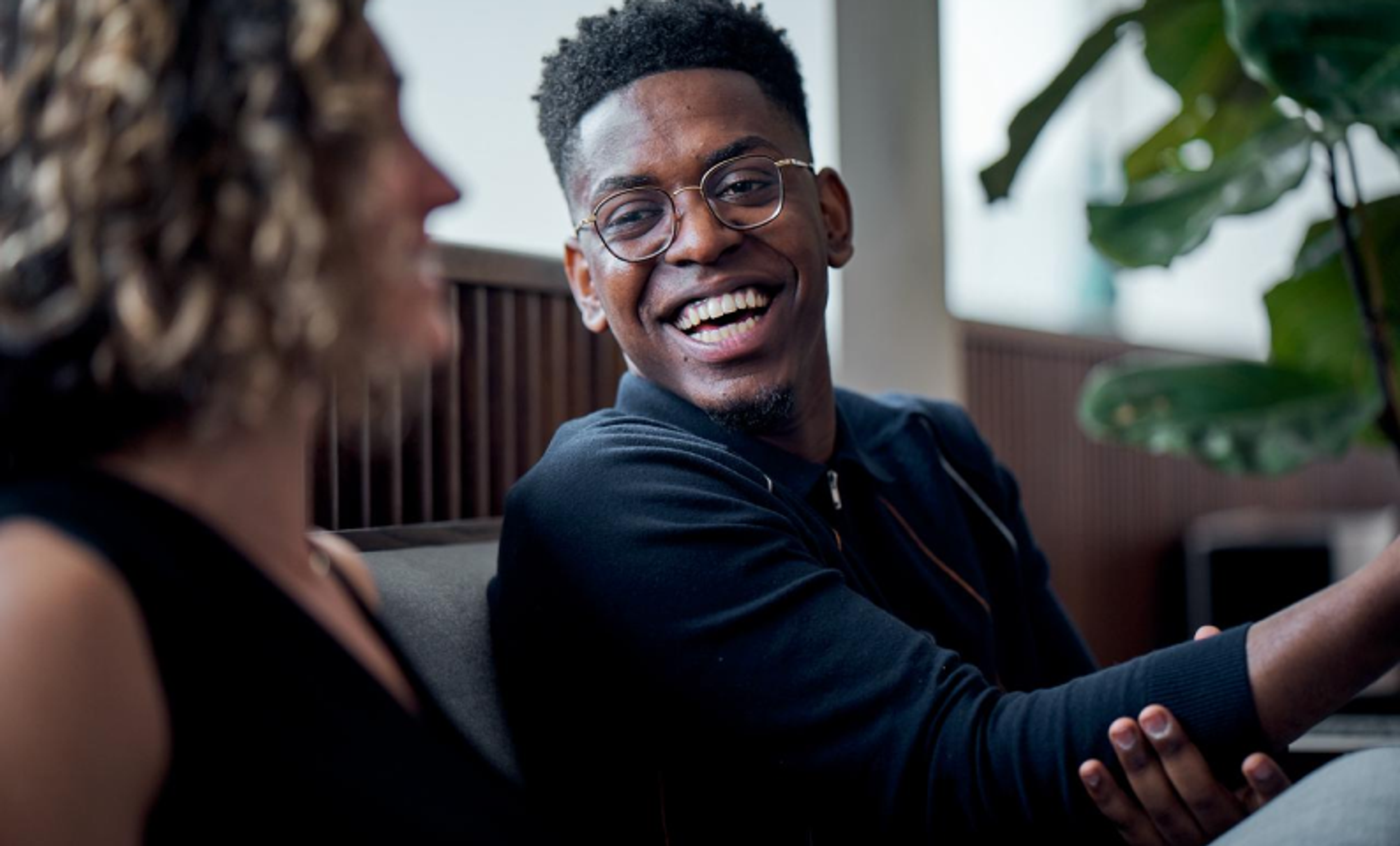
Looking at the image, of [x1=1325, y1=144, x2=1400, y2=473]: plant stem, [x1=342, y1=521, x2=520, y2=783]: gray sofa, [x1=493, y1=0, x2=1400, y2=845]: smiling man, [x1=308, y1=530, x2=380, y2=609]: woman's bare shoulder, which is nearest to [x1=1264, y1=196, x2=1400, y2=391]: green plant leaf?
[x1=1325, y1=144, x2=1400, y2=473]: plant stem

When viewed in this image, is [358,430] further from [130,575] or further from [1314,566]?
[1314,566]

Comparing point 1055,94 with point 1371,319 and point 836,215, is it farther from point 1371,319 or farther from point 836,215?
point 836,215

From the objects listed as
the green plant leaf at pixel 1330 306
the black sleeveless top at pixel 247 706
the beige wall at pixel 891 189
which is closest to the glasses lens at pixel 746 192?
the black sleeveless top at pixel 247 706

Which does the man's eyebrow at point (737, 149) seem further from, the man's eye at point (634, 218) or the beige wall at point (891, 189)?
the beige wall at point (891, 189)

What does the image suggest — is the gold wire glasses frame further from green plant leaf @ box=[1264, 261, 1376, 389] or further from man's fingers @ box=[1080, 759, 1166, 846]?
green plant leaf @ box=[1264, 261, 1376, 389]

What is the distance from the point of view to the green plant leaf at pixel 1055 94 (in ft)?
7.04

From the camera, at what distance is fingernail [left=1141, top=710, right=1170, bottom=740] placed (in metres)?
1.07

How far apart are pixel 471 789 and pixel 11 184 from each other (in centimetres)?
37

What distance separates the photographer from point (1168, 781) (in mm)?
1094

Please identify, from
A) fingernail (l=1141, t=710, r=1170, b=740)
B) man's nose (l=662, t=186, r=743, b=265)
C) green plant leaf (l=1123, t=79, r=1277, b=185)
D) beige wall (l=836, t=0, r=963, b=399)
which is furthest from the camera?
beige wall (l=836, t=0, r=963, b=399)

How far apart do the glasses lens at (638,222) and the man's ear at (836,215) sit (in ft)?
0.91

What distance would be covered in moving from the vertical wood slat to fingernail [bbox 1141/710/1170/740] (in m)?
0.74

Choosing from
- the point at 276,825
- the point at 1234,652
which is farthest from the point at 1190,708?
the point at 276,825

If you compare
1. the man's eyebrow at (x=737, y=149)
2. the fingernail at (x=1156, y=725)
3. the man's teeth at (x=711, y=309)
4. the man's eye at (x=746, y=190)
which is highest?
the man's eyebrow at (x=737, y=149)
